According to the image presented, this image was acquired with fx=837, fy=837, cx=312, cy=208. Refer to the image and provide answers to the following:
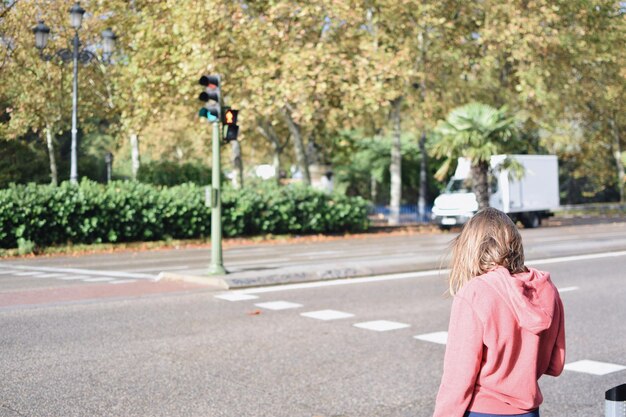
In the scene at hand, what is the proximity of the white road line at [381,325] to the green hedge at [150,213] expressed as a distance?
14715 mm

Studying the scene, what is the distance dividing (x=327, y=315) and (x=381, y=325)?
0.94 metres

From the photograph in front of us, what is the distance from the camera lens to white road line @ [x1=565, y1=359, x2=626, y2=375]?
744cm

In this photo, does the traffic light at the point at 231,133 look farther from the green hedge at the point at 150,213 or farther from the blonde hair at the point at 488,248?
the blonde hair at the point at 488,248

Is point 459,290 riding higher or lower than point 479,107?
lower

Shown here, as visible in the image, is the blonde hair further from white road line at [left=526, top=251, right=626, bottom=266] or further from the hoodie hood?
white road line at [left=526, top=251, right=626, bottom=266]

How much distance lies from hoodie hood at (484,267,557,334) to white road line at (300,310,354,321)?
7.29 m

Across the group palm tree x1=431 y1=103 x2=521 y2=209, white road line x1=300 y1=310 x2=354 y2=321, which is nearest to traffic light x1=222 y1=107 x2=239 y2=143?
white road line x1=300 y1=310 x2=354 y2=321

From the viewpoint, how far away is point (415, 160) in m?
48.2

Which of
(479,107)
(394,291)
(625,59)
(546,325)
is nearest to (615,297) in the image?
(394,291)

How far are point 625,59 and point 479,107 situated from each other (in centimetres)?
1802

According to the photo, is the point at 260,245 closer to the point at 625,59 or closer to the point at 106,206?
the point at 106,206

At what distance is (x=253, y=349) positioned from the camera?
834 centimetres

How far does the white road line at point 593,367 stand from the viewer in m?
7.44

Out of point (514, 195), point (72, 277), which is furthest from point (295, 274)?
point (514, 195)
